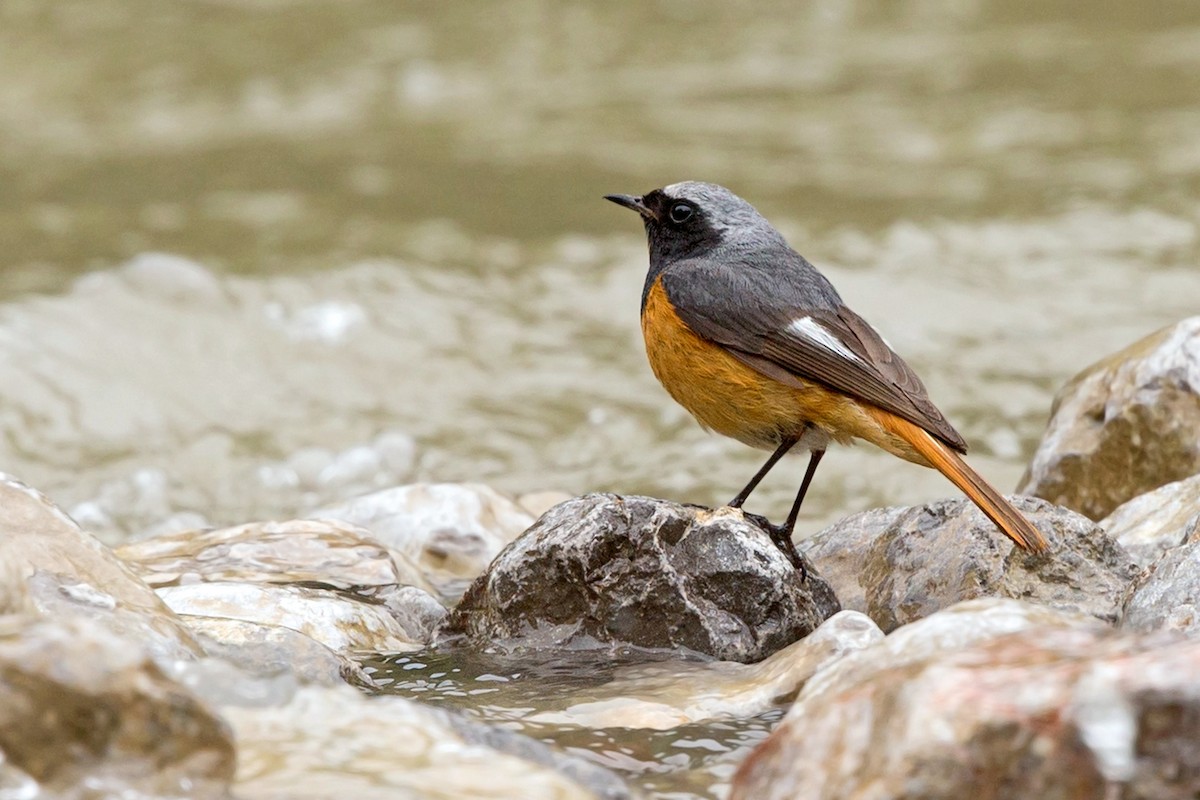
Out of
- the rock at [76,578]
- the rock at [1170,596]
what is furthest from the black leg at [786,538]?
the rock at [76,578]

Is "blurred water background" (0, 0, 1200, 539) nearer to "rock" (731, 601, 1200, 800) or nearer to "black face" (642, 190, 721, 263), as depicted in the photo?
"black face" (642, 190, 721, 263)

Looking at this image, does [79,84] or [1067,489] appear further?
[79,84]

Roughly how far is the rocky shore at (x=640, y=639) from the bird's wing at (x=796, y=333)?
18.2 inches

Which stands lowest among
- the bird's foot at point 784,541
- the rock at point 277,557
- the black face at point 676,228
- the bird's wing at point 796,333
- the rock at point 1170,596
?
the rock at point 277,557

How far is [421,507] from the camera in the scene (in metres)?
6.59

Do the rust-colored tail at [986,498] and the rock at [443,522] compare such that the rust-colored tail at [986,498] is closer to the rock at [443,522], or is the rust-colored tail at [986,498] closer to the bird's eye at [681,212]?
the bird's eye at [681,212]

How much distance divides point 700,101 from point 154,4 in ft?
21.4

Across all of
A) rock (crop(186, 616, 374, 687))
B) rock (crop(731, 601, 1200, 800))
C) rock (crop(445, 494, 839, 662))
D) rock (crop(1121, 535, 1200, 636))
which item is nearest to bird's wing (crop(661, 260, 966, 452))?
rock (crop(445, 494, 839, 662))

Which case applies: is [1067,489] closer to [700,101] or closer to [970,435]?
[970,435]

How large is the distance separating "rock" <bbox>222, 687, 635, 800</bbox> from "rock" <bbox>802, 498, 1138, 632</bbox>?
197 centimetres

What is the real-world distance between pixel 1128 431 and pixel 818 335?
1932 mm

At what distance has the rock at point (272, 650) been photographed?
416 cm

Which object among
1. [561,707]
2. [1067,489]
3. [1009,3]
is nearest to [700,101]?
[1009,3]

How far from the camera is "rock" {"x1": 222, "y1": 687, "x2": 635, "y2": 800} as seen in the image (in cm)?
303
